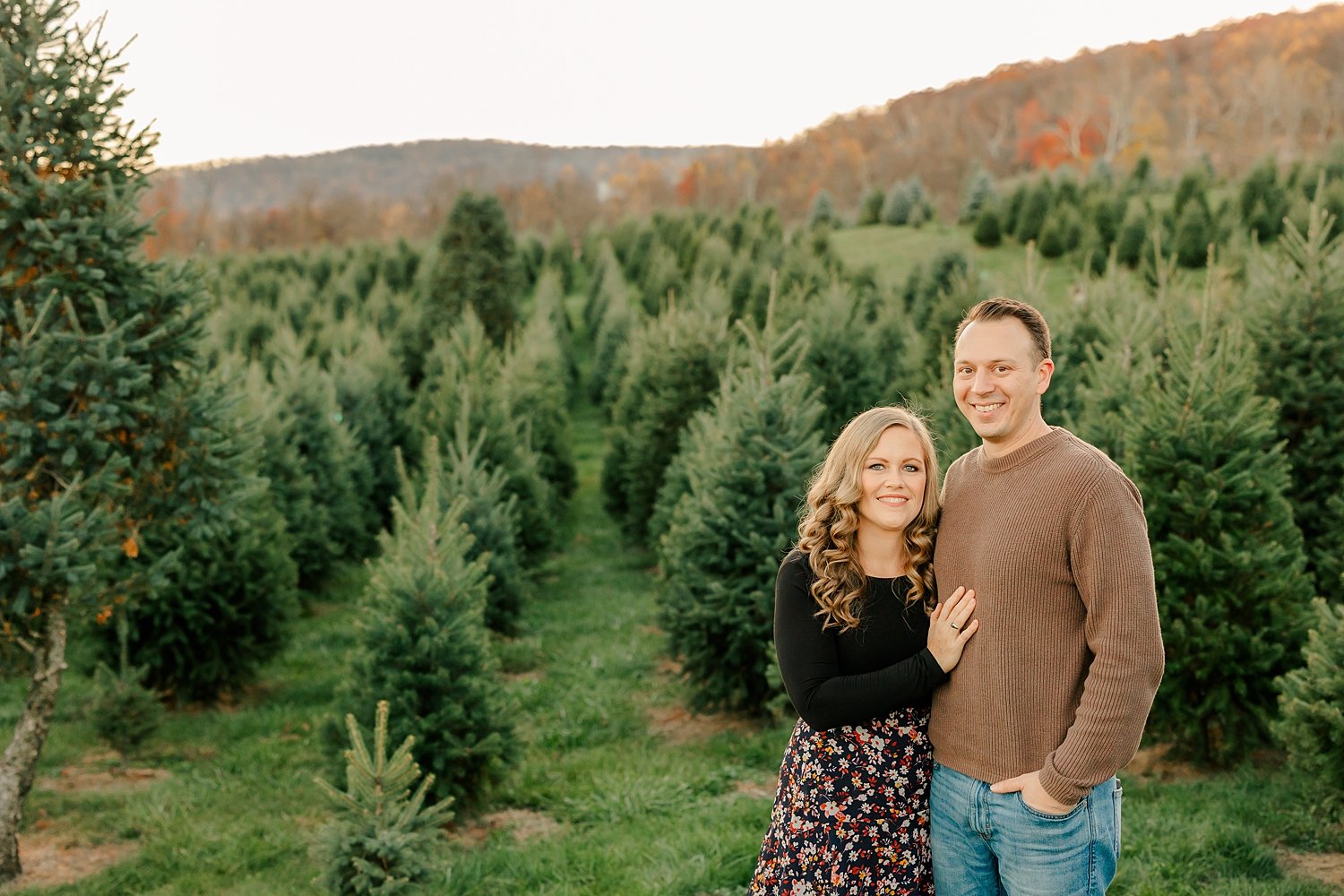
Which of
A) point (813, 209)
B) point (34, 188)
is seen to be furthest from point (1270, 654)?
point (813, 209)

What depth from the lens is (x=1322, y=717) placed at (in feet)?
16.6

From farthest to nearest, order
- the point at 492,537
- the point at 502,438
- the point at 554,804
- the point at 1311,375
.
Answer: the point at 502,438 < the point at 492,537 < the point at 1311,375 < the point at 554,804

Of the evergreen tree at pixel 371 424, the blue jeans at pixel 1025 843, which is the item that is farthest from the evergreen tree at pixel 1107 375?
the evergreen tree at pixel 371 424

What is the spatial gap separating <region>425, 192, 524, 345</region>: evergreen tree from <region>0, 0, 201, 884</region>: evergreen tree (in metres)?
21.1

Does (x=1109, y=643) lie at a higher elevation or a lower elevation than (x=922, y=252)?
lower

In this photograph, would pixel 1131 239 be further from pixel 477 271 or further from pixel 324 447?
pixel 324 447

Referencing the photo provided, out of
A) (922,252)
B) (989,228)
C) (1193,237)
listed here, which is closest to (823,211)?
(922,252)

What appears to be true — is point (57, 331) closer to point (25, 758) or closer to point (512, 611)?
point (25, 758)

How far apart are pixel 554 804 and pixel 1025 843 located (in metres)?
4.60

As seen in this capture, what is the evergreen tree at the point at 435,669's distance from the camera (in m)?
6.25

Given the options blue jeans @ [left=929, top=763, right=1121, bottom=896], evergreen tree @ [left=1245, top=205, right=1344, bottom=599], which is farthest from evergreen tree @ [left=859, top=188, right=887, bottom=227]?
blue jeans @ [left=929, top=763, right=1121, bottom=896]

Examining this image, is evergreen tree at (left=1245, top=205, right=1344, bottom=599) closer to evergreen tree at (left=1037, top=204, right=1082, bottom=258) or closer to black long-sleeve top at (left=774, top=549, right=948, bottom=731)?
black long-sleeve top at (left=774, top=549, right=948, bottom=731)

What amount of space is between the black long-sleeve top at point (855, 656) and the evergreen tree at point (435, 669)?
363cm

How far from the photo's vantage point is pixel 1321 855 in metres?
5.30
